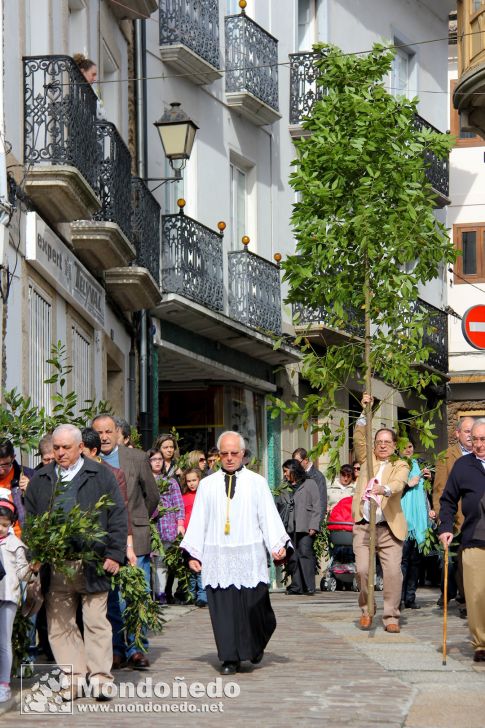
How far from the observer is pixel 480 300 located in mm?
36219

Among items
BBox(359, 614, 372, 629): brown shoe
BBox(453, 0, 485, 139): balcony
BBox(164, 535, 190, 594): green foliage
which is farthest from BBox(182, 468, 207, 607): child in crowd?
BBox(453, 0, 485, 139): balcony

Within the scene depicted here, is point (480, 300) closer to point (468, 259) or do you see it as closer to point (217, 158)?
point (468, 259)

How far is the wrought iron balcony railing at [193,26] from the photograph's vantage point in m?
24.7

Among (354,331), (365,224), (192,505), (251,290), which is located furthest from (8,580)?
(354,331)

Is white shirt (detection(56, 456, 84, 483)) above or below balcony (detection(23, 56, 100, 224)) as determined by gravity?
below

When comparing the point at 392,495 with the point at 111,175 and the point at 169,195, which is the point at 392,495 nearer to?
the point at 111,175

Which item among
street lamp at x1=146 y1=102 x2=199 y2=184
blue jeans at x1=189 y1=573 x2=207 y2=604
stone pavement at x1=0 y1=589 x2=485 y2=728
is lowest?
stone pavement at x1=0 y1=589 x2=485 y2=728

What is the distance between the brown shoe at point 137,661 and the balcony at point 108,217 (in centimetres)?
753

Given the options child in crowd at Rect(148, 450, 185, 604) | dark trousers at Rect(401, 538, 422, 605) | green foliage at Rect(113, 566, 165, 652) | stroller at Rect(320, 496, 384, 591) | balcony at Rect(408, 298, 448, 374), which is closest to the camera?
green foliage at Rect(113, 566, 165, 652)

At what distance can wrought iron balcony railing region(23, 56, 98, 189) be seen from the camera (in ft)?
54.7

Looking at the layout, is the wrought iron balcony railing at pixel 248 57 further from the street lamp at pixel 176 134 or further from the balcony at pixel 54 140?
the balcony at pixel 54 140

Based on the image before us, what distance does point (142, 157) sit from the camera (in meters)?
23.8

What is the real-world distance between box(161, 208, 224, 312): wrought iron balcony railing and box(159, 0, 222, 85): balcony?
2351 millimetres

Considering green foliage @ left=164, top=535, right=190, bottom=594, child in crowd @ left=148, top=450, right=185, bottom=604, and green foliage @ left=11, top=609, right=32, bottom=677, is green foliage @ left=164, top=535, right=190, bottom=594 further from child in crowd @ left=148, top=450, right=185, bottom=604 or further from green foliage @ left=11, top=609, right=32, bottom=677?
green foliage @ left=11, top=609, right=32, bottom=677
